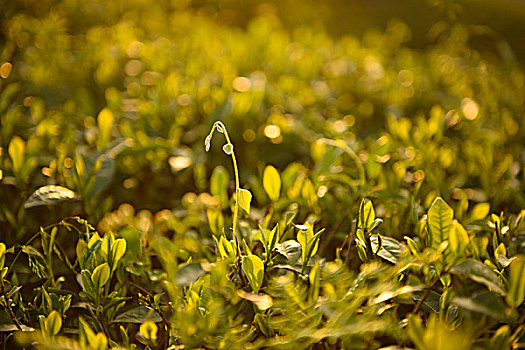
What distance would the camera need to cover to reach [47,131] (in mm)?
1445

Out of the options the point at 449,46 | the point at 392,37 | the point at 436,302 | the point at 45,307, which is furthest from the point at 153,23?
the point at 436,302

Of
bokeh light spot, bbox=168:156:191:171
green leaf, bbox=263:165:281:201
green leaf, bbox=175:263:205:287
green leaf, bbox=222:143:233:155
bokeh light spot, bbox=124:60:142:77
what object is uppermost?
green leaf, bbox=222:143:233:155

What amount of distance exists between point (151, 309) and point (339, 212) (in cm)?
54

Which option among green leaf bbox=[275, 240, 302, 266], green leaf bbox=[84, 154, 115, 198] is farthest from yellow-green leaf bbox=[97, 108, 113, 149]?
green leaf bbox=[275, 240, 302, 266]

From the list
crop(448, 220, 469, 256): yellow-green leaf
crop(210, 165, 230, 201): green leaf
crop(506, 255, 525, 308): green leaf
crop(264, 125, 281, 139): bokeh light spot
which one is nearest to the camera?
crop(506, 255, 525, 308): green leaf

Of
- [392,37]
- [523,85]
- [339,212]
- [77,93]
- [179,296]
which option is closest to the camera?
[179,296]

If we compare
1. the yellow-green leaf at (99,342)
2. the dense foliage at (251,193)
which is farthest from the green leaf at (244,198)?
the yellow-green leaf at (99,342)

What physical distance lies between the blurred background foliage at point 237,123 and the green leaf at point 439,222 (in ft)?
0.58

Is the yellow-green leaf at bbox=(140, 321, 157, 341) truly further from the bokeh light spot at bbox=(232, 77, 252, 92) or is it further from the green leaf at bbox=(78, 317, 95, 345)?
the bokeh light spot at bbox=(232, 77, 252, 92)

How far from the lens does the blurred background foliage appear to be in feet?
4.15

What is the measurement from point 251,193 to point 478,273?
0.70 metres

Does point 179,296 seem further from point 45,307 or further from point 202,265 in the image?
point 45,307

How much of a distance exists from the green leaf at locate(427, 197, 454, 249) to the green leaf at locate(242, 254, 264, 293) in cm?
34

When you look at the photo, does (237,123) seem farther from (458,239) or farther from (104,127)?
(458,239)
